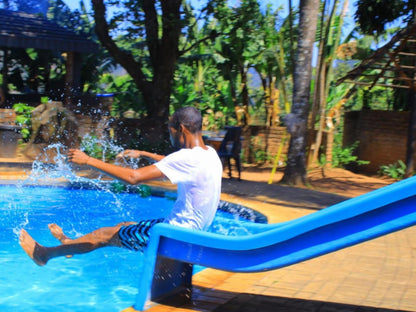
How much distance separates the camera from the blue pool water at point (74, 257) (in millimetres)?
4988

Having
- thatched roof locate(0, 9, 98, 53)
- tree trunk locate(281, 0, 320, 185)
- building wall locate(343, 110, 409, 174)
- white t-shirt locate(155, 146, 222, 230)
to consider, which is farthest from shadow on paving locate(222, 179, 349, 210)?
thatched roof locate(0, 9, 98, 53)

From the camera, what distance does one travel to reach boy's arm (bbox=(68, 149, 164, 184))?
3.73m

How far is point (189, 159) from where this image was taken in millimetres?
3875

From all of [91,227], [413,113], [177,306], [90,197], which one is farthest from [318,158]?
[177,306]

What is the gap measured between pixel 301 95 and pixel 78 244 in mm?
7454

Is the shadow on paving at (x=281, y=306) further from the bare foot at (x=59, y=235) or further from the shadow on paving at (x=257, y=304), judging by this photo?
the bare foot at (x=59, y=235)

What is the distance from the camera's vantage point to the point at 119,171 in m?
3.78

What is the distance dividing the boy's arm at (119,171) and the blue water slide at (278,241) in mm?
438

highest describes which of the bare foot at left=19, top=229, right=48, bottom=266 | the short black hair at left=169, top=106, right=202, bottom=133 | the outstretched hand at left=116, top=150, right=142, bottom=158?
the short black hair at left=169, top=106, right=202, bottom=133

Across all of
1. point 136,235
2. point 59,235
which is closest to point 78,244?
point 59,235

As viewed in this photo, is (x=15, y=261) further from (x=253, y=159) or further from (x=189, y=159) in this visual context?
(x=253, y=159)

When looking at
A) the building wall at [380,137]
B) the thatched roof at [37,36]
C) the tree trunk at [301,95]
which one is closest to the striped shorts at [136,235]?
the tree trunk at [301,95]

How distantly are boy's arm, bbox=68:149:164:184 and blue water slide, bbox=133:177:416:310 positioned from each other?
44cm

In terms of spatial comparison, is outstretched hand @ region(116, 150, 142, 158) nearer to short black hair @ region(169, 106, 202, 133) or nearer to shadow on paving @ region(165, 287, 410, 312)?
short black hair @ region(169, 106, 202, 133)
